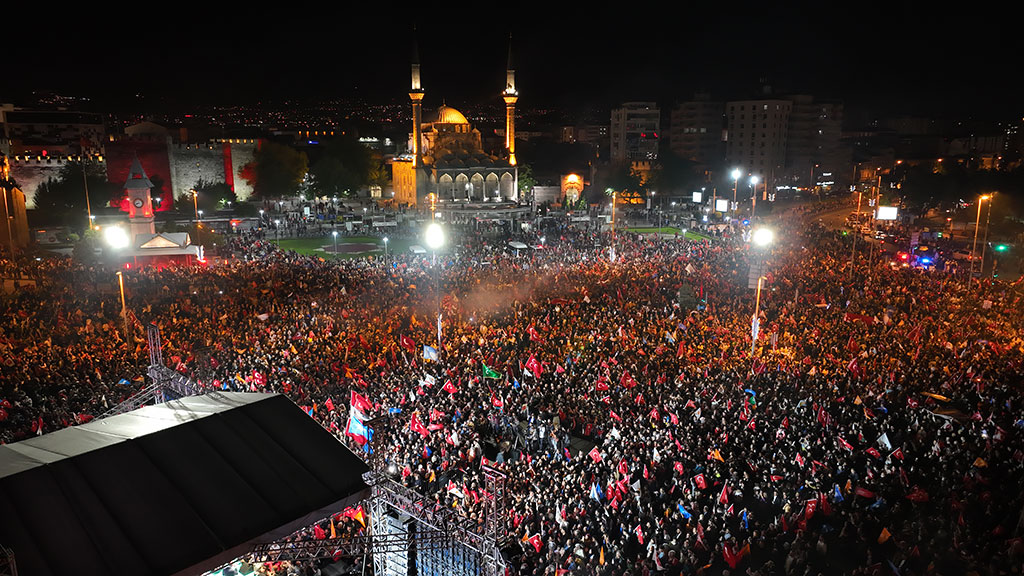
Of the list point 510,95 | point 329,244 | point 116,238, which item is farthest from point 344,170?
point 116,238

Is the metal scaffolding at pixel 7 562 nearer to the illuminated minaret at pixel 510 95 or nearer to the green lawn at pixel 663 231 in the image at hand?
the green lawn at pixel 663 231

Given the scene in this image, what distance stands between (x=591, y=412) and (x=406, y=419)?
3749mm

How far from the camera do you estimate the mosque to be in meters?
61.4

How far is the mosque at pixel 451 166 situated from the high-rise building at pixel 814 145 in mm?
46415

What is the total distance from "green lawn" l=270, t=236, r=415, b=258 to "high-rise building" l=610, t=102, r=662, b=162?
53083mm

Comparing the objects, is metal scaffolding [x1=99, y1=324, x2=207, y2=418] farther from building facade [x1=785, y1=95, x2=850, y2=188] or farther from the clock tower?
building facade [x1=785, y1=95, x2=850, y2=188]

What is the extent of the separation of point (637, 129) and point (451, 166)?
38.2 m

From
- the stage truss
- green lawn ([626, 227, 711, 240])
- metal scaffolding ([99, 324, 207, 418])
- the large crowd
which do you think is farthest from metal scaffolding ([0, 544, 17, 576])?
green lawn ([626, 227, 711, 240])

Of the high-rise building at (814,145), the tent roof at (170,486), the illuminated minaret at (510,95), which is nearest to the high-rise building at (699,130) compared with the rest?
the high-rise building at (814,145)

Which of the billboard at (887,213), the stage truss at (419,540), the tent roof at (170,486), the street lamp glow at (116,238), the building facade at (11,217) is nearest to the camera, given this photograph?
the tent roof at (170,486)

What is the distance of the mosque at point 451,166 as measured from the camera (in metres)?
61.4

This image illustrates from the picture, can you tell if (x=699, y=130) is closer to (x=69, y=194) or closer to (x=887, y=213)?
(x=887, y=213)

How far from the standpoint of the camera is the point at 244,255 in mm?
33188

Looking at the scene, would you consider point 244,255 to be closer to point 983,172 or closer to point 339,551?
point 339,551
